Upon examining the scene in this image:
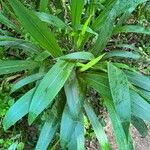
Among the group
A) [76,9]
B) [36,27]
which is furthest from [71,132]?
[76,9]

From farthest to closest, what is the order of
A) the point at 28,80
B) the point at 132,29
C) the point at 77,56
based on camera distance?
the point at 132,29
the point at 28,80
the point at 77,56

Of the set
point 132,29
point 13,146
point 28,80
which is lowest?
point 13,146

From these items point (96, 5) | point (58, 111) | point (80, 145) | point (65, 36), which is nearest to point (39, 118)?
A: point (58, 111)

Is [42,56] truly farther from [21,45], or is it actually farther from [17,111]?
[17,111]

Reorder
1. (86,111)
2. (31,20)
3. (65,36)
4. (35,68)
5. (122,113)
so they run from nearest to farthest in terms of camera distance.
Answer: (122,113)
(31,20)
(86,111)
(35,68)
(65,36)

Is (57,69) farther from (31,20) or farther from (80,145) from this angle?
(80,145)

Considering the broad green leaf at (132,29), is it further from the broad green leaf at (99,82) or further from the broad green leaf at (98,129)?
the broad green leaf at (98,129)

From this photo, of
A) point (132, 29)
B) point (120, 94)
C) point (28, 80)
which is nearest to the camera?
point (120, 94)
